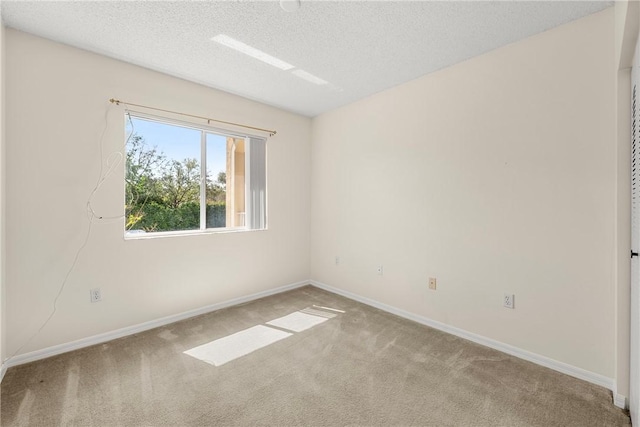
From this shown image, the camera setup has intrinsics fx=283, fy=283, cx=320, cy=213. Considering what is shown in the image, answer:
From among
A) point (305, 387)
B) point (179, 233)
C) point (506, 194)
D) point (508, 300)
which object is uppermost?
point (506, 194)

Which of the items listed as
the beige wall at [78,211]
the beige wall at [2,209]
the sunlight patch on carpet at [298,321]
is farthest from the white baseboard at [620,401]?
the beige wall at [2,209]

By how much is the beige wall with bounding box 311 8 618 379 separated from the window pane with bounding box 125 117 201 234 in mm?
2008

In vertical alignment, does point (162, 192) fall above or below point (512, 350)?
above

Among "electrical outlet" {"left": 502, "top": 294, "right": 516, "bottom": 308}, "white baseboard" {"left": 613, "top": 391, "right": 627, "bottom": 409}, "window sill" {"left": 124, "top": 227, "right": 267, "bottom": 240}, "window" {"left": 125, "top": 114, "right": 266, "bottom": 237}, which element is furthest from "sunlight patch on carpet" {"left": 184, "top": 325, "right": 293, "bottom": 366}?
"white baseboard" {"left": 613, "top": 391, "right": 627, "bottom": 409}

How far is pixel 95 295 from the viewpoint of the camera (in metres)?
2.49

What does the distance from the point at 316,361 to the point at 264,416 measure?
0.65 metres

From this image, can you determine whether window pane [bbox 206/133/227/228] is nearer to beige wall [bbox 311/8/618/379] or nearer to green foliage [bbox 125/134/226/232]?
green foliage [bbox 125/134/226/232]

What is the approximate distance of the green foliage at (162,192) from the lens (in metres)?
2.79

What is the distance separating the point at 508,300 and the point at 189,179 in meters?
3.35

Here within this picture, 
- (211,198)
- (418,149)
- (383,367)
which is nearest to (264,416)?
(383,367)

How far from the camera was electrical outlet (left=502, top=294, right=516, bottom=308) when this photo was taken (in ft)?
7.69

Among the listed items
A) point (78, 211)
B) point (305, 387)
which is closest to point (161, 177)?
point (78, 211)

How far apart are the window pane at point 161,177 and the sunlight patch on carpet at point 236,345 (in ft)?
4.33

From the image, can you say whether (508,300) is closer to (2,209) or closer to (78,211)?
(78,211)
